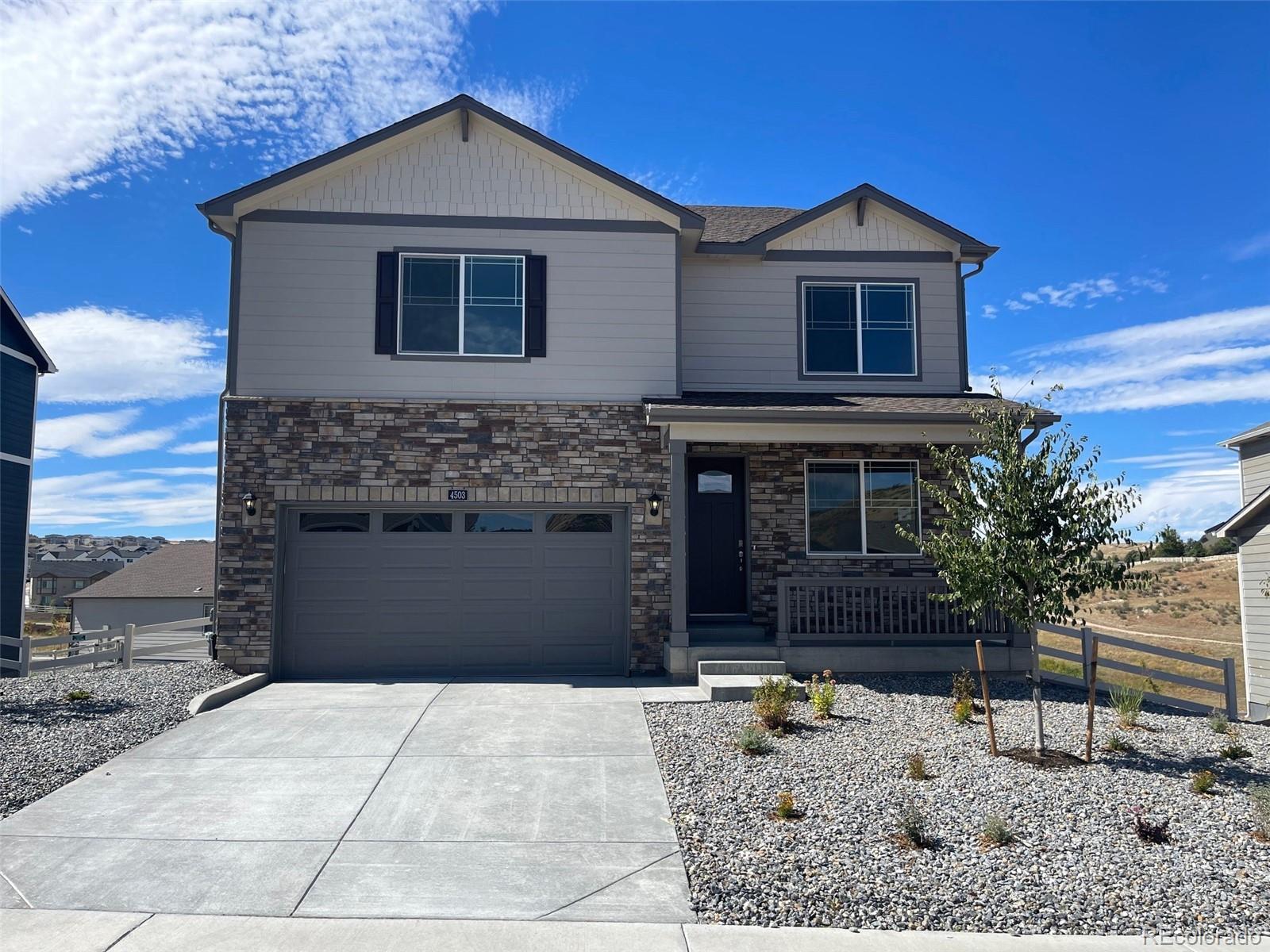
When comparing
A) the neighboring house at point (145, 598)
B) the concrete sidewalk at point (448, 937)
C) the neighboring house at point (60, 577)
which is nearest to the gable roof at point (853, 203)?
the concrete sidewalk at point (448, 937)

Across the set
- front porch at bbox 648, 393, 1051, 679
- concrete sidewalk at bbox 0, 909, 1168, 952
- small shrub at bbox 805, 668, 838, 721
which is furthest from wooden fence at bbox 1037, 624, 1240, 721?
concrete sidewalk at bbox 0, 909, 1168, 952

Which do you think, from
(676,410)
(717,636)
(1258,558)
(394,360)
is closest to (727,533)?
(717,636)

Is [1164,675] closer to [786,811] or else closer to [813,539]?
[813,539]

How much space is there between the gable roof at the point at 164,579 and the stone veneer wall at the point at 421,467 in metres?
20.3

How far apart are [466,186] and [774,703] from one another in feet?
25.7

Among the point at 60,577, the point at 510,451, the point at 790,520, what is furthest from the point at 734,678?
the point at 60,577

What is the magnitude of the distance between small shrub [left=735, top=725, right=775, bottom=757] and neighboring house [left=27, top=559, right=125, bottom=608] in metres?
57.6

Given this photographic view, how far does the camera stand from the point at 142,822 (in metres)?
5.78

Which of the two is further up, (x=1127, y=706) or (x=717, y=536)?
(x=717, y=536)

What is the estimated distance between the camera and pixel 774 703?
313 inches

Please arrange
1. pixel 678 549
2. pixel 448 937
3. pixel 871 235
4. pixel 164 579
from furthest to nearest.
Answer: pixel 164 579, pixel 871 235, pixel 678 549, pixel 448 937

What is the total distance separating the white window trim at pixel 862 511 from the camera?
1181cm

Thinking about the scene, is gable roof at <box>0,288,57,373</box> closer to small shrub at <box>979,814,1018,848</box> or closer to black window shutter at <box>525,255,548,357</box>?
black window shutter at <box>525,255,548,357</box>

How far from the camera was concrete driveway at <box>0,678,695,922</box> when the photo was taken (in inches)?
187
